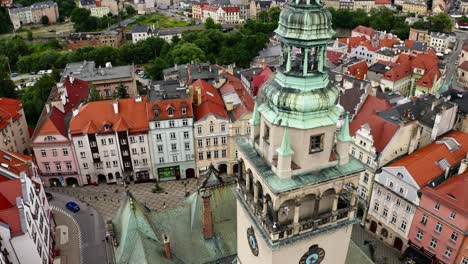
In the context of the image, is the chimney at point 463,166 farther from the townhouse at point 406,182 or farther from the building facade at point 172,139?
the building facade at point 172,139

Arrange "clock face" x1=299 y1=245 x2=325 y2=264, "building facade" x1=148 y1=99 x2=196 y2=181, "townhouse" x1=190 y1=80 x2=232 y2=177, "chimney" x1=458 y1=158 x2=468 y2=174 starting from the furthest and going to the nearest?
"townhouse" x1=190 y1=80 x2=232 y2=177 → "building facade" x1=148 y1=99 x2=196 y2=181 → "chimney" x1=458 y1=158 x2=468 y2=174 → "clock face" x1=299 y1=245 x2=325 y2=264

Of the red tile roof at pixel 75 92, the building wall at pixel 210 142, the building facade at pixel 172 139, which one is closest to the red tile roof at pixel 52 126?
the red tile roof at pixel 75 92

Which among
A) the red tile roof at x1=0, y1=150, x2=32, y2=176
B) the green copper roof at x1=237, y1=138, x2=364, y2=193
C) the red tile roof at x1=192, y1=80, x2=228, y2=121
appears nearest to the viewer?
the green copper roof at x1=237, y1=138, x2=364, y2=193

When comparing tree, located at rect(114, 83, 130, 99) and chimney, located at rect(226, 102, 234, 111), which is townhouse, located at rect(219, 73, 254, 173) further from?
tree, located at rect(114, 83, 130, 99)

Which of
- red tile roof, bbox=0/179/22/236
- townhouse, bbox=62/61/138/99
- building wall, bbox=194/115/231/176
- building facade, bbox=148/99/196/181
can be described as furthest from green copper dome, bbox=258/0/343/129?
townhouse, bbox=62/61/138/99

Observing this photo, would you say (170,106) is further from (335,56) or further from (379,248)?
(335,56)

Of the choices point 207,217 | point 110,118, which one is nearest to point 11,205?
point 110,118

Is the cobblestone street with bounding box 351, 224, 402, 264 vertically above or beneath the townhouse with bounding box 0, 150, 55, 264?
beneath
